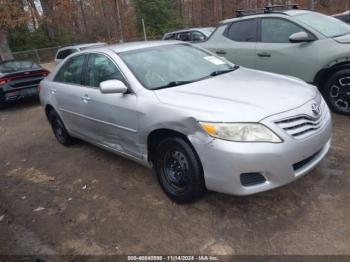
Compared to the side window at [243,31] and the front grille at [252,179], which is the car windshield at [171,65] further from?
the side window at [243,31]

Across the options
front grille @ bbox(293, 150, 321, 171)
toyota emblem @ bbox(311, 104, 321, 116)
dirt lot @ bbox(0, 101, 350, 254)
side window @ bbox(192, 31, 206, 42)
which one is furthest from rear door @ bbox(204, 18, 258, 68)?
side window @ bbox(192, 31, 206, 42)

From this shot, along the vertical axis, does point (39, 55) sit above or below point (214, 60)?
below

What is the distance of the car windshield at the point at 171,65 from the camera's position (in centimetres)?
383

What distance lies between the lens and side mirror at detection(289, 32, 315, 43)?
5426mm

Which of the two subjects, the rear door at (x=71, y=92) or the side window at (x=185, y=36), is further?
the side window at (x=185, y=36)

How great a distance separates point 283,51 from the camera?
5.79m

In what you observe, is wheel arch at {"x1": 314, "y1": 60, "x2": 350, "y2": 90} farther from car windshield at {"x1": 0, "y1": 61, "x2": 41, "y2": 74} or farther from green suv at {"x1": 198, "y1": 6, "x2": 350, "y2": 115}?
car windshield at {"x1": 0, "y1": 61, "x2": 41, "y2": 74}

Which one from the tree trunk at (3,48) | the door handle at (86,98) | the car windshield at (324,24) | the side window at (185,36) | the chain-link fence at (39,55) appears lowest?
the chain-link fence at (39,55)

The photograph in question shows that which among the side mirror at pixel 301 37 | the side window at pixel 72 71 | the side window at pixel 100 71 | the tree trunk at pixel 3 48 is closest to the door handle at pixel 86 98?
the side window at pixel 100 71

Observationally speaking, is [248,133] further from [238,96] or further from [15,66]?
[15,66]

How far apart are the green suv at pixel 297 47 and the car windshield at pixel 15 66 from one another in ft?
19.1

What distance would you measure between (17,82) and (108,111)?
634 cm

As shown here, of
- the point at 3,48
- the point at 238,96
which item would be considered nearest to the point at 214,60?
the point at 238,96

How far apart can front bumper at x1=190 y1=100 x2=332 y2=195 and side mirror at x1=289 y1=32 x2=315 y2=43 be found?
2.81 metres
